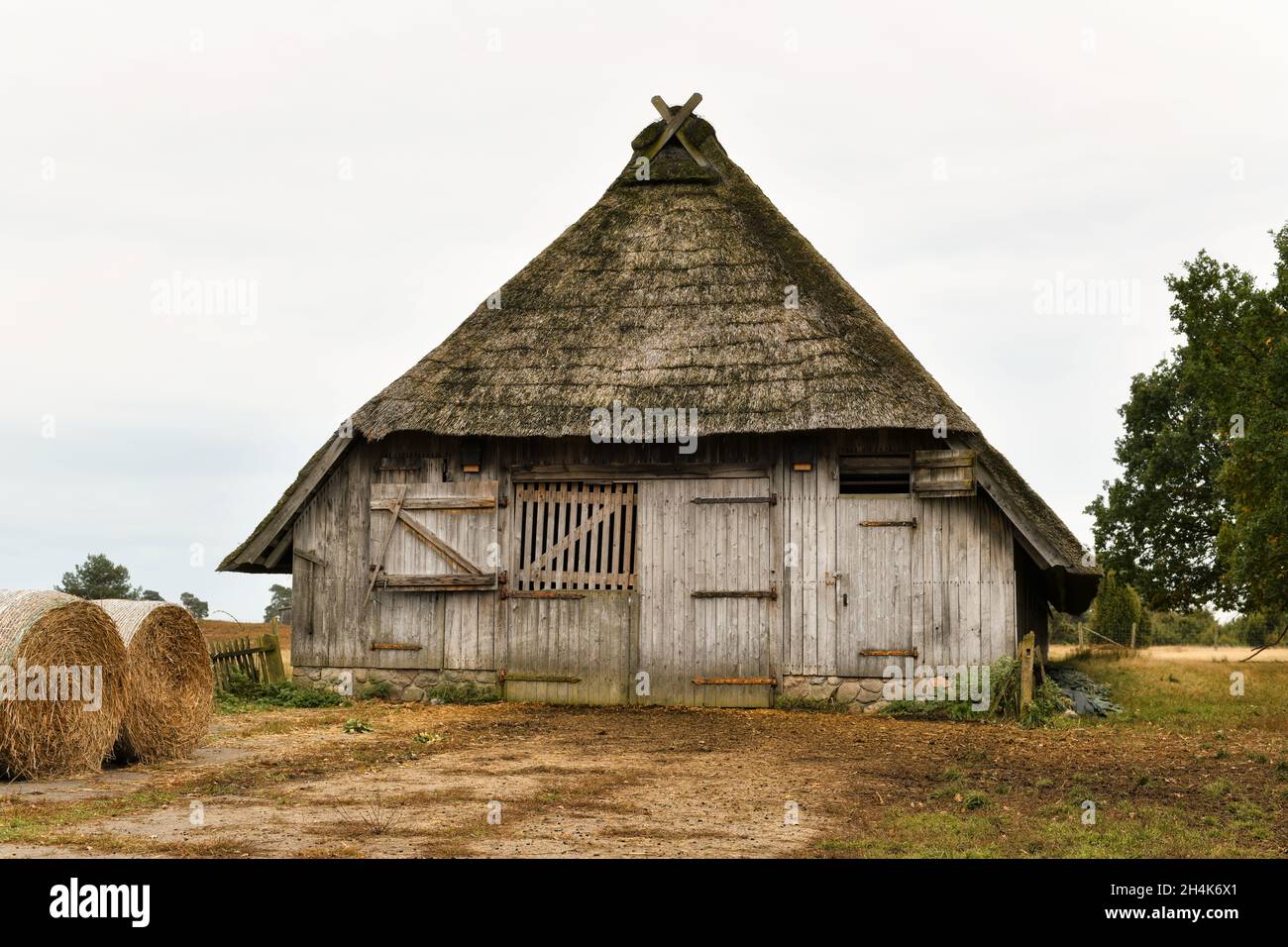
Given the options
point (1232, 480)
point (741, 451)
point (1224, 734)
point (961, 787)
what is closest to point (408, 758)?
point (961, 787)

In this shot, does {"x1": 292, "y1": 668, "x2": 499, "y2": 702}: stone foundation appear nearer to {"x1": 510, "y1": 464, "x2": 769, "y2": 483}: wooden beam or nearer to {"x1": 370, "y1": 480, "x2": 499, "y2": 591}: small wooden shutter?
{"x1": 370, "y1": 480, "x2": 499, "y2": 591}: small wooden shutter

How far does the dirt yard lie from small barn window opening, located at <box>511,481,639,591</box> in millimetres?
1785

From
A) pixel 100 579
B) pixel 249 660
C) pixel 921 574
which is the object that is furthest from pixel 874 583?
pixel 100 579

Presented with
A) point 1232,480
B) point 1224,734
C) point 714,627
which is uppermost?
point 1232,480

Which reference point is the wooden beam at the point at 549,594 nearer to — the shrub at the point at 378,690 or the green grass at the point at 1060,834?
the shrub at the point at 378,690

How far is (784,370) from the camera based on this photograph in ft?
51.0

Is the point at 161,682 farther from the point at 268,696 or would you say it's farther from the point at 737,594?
the point at 737,594

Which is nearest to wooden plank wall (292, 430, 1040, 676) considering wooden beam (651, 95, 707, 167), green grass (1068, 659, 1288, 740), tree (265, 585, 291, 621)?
green grass (1068, 659, 1288, 740)

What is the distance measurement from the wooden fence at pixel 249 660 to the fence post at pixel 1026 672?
30.9 feet

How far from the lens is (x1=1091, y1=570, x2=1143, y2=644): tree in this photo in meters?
33.6

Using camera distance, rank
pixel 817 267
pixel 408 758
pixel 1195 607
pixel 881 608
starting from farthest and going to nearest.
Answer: pixel 1195 607, pixel 817 267, pixel 881 608, pixel 408 758

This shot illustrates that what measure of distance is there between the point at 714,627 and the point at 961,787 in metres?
6.28

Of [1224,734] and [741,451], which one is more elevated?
[741,451]
